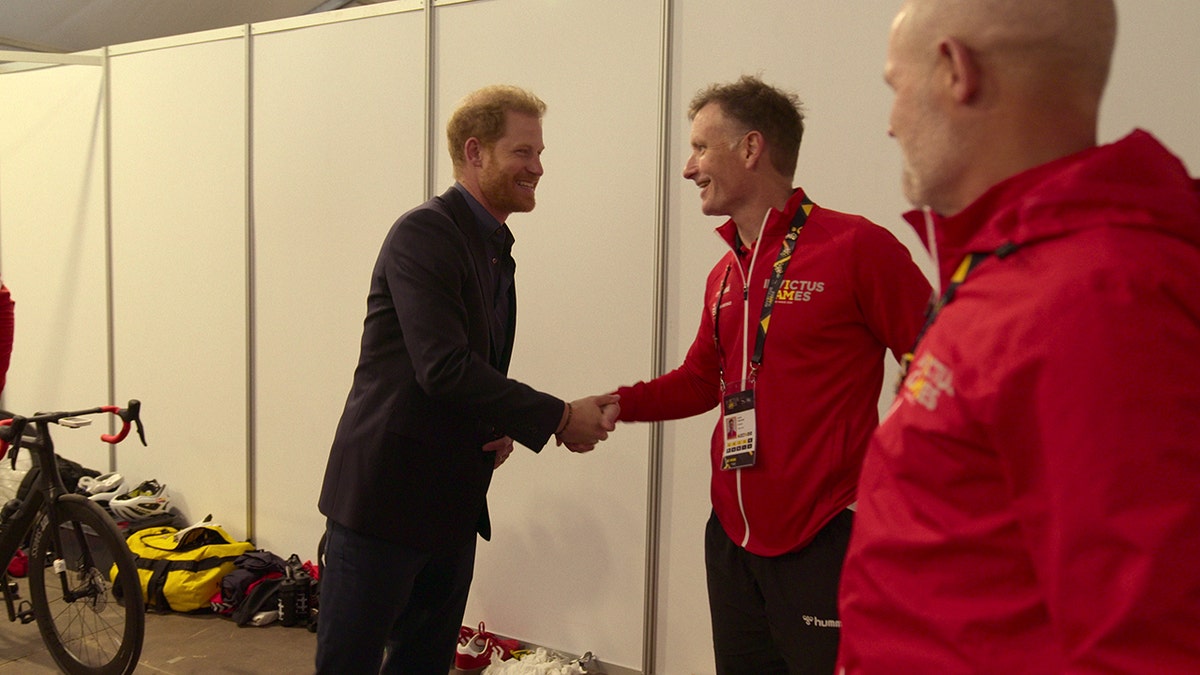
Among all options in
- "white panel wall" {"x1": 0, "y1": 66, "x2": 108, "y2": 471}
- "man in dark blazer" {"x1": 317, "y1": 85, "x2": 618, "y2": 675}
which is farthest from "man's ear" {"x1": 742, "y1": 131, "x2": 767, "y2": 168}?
"white panel wall" {"x1": 0, "y1": 66, "x2": 108, "y2": 471}

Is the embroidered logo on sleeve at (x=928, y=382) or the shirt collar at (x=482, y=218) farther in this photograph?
the shirt collar at (x=482, y=218)

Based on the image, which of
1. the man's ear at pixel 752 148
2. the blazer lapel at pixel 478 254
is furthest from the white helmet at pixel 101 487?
the man's ear at pixel 752 148

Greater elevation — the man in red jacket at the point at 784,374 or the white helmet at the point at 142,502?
the man in red jacket at the point at 784,374

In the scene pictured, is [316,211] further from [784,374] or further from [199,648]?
[784,374]

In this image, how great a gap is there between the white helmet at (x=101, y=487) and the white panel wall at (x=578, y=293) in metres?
2.01

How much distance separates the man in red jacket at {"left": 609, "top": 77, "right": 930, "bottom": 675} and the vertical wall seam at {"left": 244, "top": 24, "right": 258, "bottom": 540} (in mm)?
2691

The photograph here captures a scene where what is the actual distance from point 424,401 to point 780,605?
860 millimetres

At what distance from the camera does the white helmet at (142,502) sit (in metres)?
4.01

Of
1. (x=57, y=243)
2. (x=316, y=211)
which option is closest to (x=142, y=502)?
(x=57, y=243)

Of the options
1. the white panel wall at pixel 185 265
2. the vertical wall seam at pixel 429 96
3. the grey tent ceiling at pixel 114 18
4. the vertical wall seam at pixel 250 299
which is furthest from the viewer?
the grey tent ceiling at pixel 114 18

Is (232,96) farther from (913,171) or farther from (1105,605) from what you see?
(1105,605)

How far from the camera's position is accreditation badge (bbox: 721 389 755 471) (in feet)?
5.49

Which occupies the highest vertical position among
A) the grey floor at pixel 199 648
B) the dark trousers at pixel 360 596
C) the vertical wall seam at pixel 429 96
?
the vertical wall seam at pixel 429 96

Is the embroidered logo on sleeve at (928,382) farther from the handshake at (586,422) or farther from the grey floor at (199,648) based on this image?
the grey floor at (199,648)
